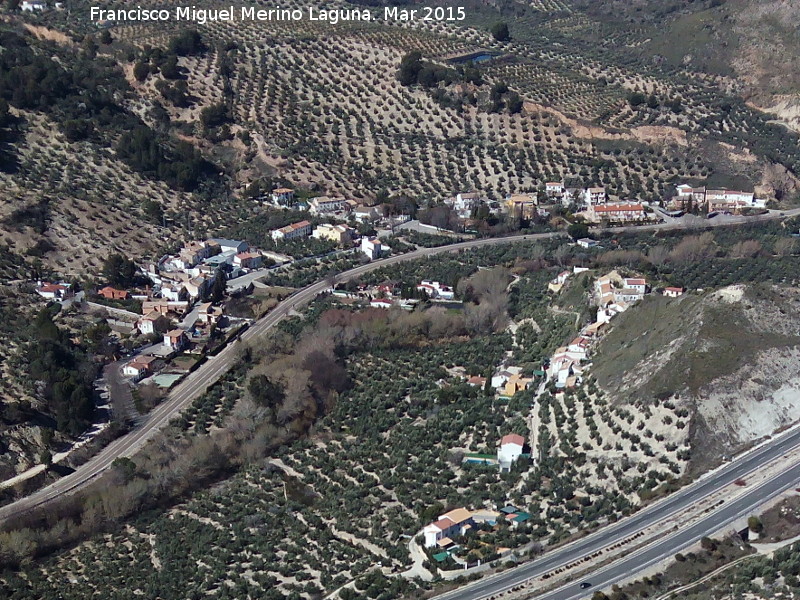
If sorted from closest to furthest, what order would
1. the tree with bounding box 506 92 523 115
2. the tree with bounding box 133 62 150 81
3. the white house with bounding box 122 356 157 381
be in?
the white house with bounding box 122 356 157 381, the tree with bounding box 133 62 150 81, the tree with bounding box 506 92 523 115

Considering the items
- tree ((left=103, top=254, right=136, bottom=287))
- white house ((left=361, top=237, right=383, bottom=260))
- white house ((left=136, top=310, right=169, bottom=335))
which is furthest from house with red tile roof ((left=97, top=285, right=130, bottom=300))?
white house ((left=361, top=237, right=383, bottom=260))

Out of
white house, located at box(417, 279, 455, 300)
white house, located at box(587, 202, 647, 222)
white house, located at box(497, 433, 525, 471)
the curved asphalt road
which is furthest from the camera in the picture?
white house, located at box(587, 202, 647, 222)

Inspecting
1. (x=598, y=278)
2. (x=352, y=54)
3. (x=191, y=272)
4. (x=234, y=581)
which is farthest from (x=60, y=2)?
(x=234, y=581)

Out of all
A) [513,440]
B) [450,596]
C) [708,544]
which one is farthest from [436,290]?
[708,544]

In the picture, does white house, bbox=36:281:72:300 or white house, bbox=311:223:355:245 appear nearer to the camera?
white house, bbox=36:281:72:300

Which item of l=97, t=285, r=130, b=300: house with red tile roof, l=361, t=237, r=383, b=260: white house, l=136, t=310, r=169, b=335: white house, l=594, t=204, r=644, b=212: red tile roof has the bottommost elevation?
l=136, t=310, r=169, b=335: white house

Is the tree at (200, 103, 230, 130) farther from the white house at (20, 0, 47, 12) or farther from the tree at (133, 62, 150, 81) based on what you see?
the white house at (20, 0, 47, 12)

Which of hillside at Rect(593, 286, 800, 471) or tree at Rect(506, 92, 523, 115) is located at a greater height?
tree at Rect(506, 92, 523, 115)
